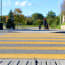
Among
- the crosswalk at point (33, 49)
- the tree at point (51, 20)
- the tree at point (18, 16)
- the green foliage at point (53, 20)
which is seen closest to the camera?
the crosswalk at point (33, 49)

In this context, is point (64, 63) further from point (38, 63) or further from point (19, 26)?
point (19, 26)

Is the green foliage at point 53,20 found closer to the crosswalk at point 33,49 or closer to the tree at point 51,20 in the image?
the tree at point 51,20

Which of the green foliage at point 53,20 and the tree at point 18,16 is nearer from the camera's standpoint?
the tree at point 18,16

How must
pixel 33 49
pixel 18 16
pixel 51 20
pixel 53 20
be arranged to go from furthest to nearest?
pixel 51 20 < pixel 53 20 < pixel 18 16 < pixel 33 49

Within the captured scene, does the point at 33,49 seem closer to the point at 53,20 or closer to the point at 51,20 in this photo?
the point at 53,20

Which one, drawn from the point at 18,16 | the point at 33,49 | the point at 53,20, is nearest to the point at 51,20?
the point at 53,20

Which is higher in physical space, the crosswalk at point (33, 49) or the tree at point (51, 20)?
the tree at point (51, 20)

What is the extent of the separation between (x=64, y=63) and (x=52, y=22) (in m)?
70.0

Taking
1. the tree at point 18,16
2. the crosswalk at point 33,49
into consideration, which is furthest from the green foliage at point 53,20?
the crosswalk at point 33,49

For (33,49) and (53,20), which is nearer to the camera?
(33,49)

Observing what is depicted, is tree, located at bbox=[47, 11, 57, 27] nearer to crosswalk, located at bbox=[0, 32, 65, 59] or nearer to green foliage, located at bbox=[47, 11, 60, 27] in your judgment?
green foliage, located at bbox=[47, 11, 60, 27]

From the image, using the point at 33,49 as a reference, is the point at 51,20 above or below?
above

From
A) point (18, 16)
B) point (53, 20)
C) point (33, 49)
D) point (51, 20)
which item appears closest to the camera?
point (33, 49)

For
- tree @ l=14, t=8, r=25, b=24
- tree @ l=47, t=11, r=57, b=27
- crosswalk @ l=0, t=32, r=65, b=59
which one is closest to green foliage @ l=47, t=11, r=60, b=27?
tree @ l=47, t=11, r=57, b=27
